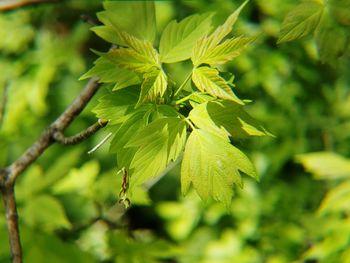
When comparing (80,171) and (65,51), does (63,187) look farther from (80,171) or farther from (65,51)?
(65,51)

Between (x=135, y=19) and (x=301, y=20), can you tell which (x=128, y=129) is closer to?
(x=135, y=19)

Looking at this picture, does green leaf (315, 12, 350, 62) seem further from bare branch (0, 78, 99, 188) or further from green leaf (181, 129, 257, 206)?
bare branch (0, 78, 99, 188)

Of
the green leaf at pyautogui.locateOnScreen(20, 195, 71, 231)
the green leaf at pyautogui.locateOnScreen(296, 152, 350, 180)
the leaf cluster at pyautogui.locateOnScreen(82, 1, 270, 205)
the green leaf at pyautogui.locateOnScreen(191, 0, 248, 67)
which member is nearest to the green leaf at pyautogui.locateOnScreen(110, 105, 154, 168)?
the leaf cluster at pyautogui.locateOnScreen(82, 1, 270, 205)

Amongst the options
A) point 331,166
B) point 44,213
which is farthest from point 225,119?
point 331,166

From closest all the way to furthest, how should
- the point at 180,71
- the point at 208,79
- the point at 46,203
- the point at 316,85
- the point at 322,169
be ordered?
1. the point at 208,79
2. the point at 46,203
3. the point at 322,169
4. the point at 180,71
5. the point at 316,85

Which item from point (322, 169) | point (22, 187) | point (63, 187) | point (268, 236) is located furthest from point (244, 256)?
point (22, 187)

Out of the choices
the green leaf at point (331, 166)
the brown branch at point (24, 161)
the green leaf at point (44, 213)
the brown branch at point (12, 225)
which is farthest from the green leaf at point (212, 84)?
the green leaf at point (331, 166)
